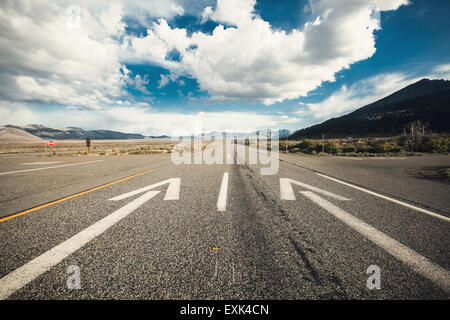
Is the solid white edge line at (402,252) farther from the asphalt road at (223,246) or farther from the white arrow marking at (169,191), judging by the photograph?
the white arrow marking at (169,191)

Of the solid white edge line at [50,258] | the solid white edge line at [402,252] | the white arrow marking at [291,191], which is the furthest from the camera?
the white arrow marking at [291,191]

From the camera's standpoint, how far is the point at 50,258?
233 centimetres

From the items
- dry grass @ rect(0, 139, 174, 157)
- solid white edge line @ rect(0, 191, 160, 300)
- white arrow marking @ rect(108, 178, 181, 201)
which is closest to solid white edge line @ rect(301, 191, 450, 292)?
white arrow marking @ rect(108, 178, 181, 201)

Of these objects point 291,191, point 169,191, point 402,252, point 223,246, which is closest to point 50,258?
point 223,246

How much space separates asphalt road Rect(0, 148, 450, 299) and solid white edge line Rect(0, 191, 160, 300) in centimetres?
1

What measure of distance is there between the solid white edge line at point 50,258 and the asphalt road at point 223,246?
14mm

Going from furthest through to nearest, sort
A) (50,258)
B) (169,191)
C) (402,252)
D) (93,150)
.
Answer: (93,150)
(169,191)
(402,252)
(50,258)

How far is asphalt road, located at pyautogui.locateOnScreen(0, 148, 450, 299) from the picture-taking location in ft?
6.15

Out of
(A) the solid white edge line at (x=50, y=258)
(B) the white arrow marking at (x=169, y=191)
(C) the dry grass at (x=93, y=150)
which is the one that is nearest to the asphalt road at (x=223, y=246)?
(A) the solid white edge line at (x=50, y=258)

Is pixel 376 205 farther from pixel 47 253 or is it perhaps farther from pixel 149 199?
pixel 47 253

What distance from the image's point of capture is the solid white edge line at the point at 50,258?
1.87 metres

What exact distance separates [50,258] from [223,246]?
84.4 inches

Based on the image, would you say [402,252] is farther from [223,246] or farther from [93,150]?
[93,150]

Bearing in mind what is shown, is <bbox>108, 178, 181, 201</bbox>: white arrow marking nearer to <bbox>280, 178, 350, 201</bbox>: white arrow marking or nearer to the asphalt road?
the asphalt road
